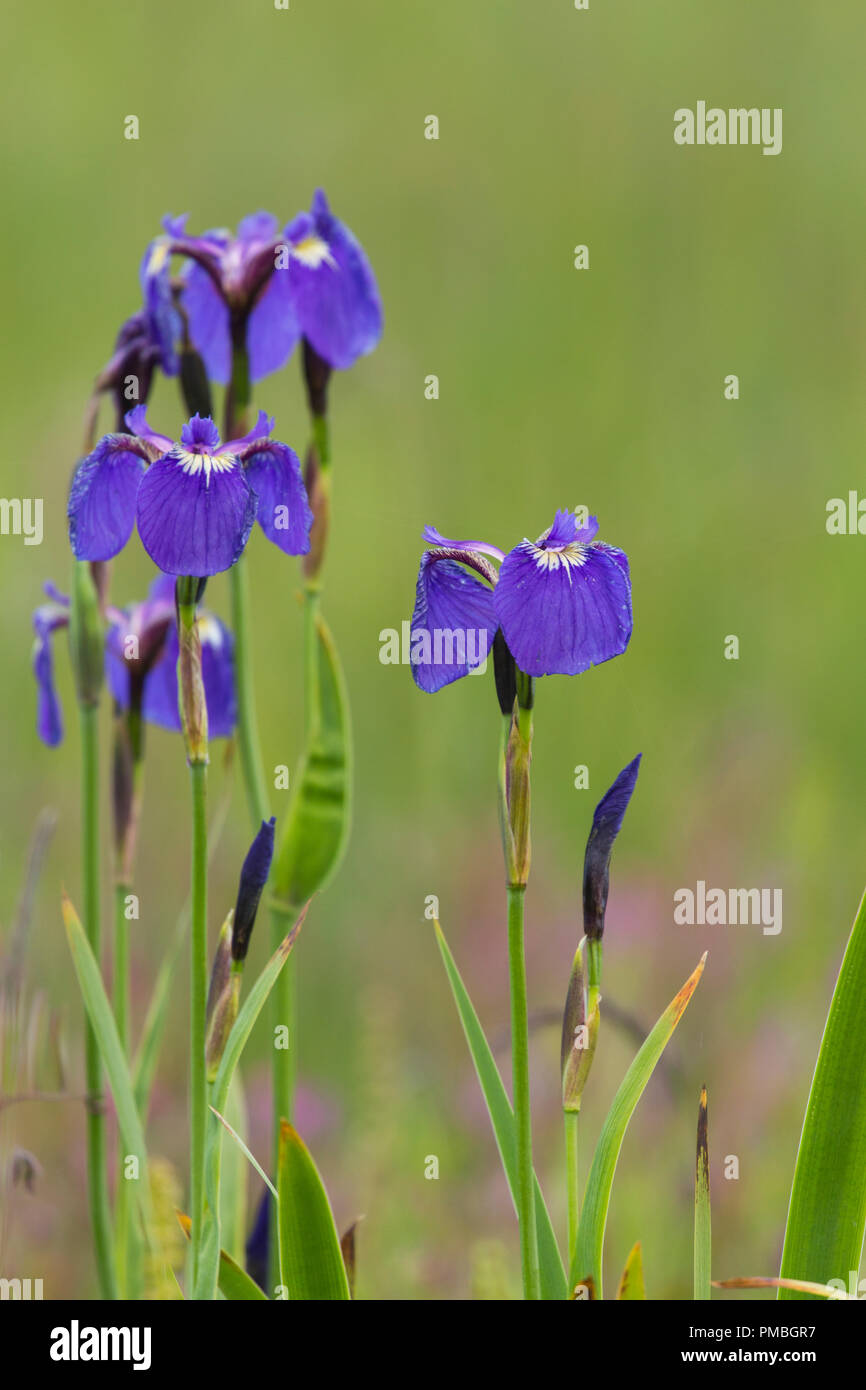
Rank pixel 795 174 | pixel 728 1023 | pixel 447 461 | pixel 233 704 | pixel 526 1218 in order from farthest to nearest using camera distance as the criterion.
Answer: pixel 795 174, pixel 447 461, pixel 728 1023, pixel 233 704, pixel 526 1218

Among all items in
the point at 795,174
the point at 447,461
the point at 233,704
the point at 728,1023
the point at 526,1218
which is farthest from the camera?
the point at 795,174

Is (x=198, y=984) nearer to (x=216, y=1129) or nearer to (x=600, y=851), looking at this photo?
(x=216, y=1129)

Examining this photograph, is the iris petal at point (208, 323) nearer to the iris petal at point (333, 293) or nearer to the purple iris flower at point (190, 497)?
the iris petal at point (333, 293)

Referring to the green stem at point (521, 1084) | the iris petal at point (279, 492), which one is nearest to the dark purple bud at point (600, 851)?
the green stem at point (521, 1084)

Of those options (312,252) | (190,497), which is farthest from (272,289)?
(190,497)

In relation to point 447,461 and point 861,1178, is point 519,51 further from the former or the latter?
point 861,1178

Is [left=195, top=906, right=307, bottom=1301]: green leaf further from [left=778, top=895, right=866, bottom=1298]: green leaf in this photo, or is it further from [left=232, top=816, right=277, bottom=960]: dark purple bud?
[left=778, top=895, right=866, bottom=1298]: green leaf

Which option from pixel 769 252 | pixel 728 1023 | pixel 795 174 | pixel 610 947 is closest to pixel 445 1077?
Result: pixel 610 947
